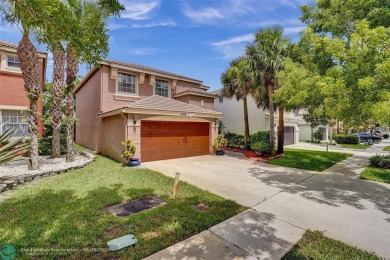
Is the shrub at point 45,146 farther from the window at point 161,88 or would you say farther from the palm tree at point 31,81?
the window at point 161,88

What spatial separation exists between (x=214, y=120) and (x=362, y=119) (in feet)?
30.7

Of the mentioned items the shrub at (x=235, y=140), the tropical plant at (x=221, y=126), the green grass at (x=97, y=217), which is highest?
the tropical plant at (x=221, y=126)

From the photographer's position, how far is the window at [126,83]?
1509cm

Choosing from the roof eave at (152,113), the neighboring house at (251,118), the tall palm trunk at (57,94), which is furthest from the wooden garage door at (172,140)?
the neighboring house at (251,118)

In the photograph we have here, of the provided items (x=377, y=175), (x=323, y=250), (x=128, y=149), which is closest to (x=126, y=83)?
(x=128, y=149)

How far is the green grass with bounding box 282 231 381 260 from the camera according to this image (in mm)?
3549

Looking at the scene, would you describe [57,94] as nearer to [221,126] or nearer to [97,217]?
[97,217]

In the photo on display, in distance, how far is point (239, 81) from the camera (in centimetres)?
1750

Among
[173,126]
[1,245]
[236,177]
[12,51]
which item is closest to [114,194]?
[1,245]

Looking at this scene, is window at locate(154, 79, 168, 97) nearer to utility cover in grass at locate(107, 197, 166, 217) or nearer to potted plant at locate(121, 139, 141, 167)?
potted plant at locate(121, 139, 141, 167)

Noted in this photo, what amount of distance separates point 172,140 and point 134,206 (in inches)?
316

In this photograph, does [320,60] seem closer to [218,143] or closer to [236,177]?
[236,177]

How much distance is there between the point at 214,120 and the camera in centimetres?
1552

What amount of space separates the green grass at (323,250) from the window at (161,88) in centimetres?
1519
